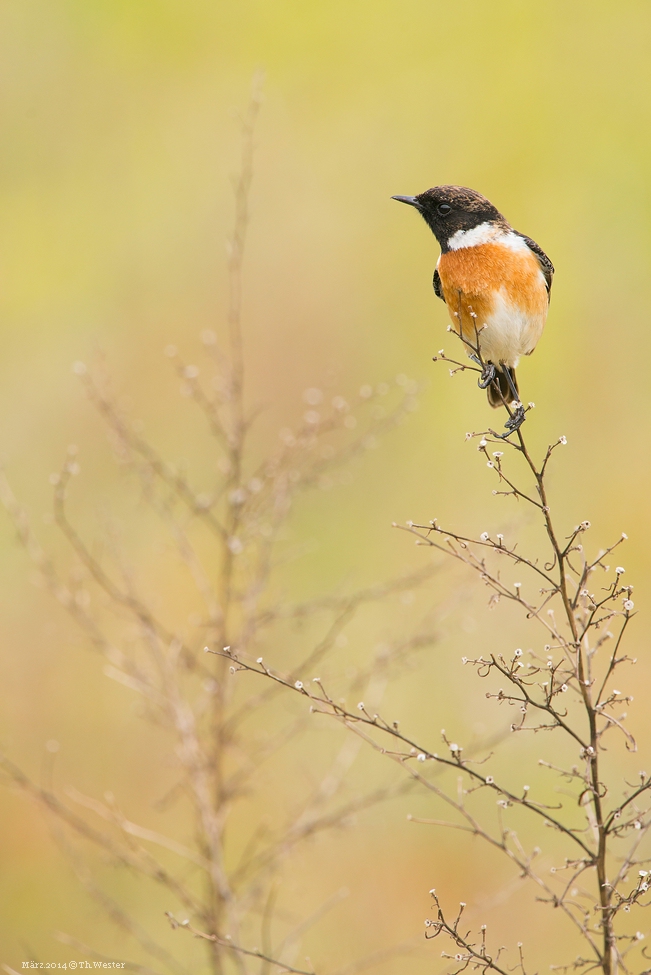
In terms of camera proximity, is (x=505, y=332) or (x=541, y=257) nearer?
(x=505, y=332)

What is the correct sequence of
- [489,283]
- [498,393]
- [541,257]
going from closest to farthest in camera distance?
[489,283] → [498,393] → [541,257]

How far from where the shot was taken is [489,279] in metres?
3.23

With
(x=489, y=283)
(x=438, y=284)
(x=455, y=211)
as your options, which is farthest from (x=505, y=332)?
(x=455, y=211)

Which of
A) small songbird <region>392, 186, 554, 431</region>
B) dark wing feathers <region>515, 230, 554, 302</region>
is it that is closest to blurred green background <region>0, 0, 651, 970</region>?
dark wing feathers <region>515, 230, 554, 302</region>

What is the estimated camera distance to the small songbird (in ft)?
10.5

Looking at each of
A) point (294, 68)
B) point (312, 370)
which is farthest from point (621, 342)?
point (294, 68)

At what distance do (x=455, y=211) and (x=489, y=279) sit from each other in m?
0.37

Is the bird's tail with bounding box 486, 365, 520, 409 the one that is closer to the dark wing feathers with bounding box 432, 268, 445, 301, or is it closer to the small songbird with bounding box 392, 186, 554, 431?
the small songbird with bounding box 392, 186, 554, 431

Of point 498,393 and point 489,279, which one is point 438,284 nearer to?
point 489,279

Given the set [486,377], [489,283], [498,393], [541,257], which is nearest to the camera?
[486,377]

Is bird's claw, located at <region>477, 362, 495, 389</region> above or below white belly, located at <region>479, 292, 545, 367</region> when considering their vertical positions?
below

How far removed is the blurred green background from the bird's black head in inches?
98.7

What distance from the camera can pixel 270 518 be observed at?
10.4 ft

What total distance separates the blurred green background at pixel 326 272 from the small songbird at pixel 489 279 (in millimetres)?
2414
